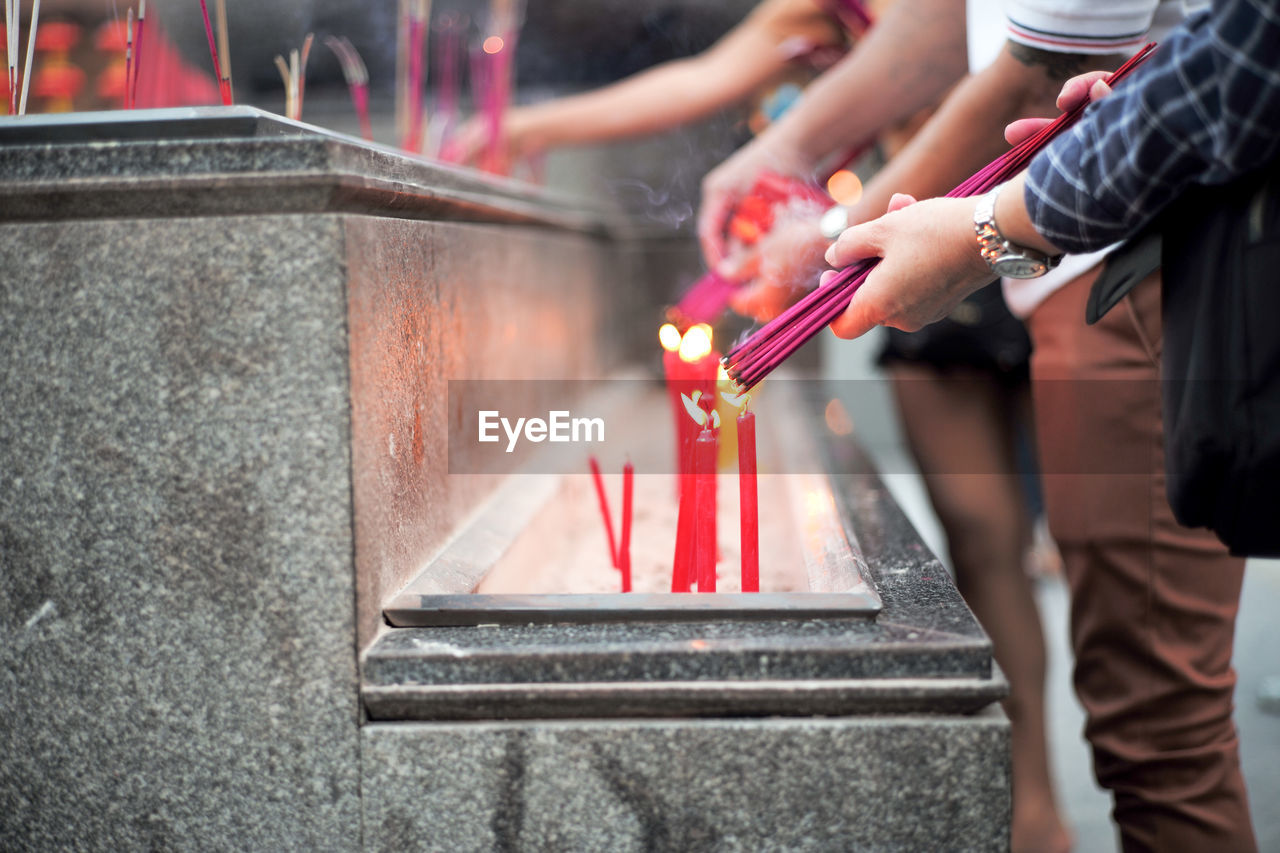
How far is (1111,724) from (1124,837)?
0.53ft

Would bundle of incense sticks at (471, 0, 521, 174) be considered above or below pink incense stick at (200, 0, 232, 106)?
above

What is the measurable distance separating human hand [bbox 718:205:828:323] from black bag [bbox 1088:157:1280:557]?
604 millimetres

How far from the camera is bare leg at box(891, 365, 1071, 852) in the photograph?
1.98 metres

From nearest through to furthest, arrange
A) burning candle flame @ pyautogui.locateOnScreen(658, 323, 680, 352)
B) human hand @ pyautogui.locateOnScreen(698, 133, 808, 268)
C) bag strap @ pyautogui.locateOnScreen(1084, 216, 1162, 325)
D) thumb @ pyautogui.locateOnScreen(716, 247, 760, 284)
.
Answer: bag strap @ pyautogui.locateOnScreen(1084, 216, 1162, 325) < burning candle flame @ pyautogui.locateOnScreen(658, 323, 680, 352) < thumb @ pyautogui.locateOnScreen(716, 247, 760, 284) < human hand @ pyautogui.locateOnScreen(698, 133, 808, 268)

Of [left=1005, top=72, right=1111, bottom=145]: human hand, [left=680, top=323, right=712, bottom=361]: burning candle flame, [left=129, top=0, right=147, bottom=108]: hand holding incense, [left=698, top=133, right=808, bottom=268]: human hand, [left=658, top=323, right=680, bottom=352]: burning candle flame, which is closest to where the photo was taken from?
[left=1005, top=72, right=1111, bottom=145]: human hand

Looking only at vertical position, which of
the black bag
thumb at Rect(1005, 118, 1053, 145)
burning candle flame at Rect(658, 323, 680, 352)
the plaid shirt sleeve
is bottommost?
the black bag

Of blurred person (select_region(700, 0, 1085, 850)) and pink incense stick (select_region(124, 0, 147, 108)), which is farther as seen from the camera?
blurred person (select_region(700, 0, 1085, 850))

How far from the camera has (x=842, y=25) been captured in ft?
7.12

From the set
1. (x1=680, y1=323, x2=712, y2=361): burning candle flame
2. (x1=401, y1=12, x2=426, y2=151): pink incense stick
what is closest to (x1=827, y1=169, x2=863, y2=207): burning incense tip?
(x1=680, y1=323, x2=712, y2=361): burning candle flame

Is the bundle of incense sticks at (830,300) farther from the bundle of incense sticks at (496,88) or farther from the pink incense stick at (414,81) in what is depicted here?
the bundle of incense sticks at (496,88)

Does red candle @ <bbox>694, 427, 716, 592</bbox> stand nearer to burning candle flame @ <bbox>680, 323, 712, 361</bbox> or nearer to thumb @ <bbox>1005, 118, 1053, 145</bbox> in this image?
burning candle flame @ <bbox>680, 323, 712, 361</bbox>

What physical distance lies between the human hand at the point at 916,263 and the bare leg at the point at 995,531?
113 cm

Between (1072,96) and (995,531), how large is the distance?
1191mm

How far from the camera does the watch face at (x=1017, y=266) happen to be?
922 mm
